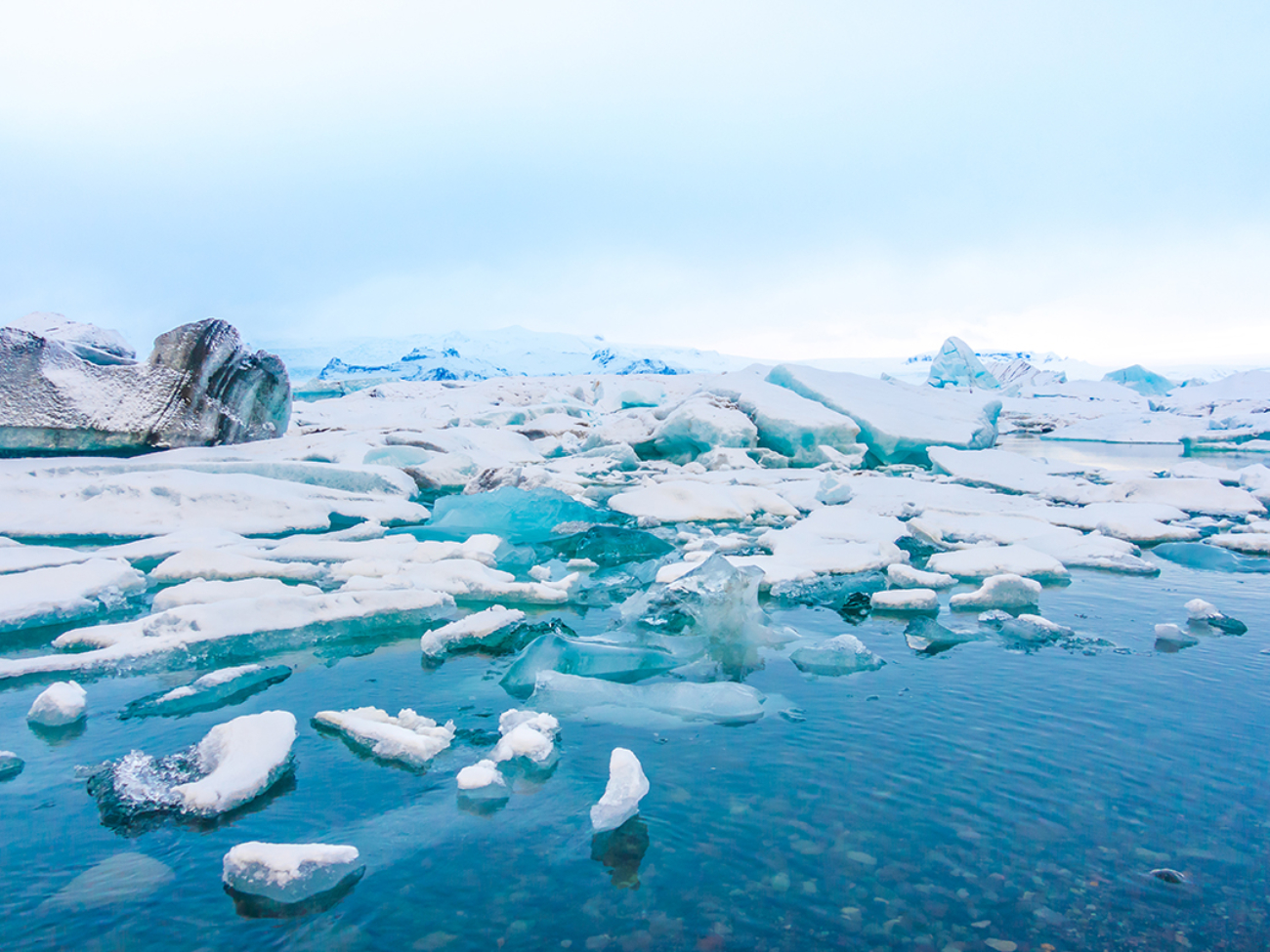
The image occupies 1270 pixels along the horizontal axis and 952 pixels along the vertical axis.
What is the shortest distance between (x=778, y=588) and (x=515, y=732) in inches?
81.5

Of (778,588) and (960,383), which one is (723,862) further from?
(960,383)

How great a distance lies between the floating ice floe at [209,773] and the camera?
1.67 metres

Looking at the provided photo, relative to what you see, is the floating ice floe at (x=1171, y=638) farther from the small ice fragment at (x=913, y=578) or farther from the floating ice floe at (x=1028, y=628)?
the small ice fragment at (x=913, y=578)

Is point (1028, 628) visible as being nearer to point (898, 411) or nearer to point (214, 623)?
point (214, 623)

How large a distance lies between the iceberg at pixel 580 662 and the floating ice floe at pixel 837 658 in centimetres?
48

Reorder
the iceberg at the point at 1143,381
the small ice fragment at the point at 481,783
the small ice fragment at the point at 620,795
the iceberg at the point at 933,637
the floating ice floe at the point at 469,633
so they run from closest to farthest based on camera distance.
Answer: the small ice fragment at the point at 620,795 → the small ice fragment at the point at 481,783 → the floating ice floe at the point at 469,633 → the iceberg at the point at 933,637 → the iceberg at the point at 1143,381

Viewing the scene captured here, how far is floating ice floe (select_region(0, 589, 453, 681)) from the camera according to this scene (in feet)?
8.30

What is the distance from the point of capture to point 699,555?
4.09 metres

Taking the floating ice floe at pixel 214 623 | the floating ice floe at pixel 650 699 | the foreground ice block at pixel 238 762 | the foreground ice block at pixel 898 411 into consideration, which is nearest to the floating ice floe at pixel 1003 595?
the floating ice floe at pixel 650 699

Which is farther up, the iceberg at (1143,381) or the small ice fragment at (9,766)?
the iceberg at (1143,381)

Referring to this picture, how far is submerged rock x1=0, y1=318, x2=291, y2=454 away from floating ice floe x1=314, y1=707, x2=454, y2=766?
6336mm

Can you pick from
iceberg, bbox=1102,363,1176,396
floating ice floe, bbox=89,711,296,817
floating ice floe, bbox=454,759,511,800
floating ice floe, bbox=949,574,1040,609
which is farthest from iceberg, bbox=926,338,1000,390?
floating ice floe, bbox=89,711,296,817

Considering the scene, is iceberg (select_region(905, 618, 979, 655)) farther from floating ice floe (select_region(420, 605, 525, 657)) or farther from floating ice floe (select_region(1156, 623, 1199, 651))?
floating ice floe (select_region(420, 605, 525, 657))

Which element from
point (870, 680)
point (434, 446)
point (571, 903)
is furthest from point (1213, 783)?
point (434, 446)
